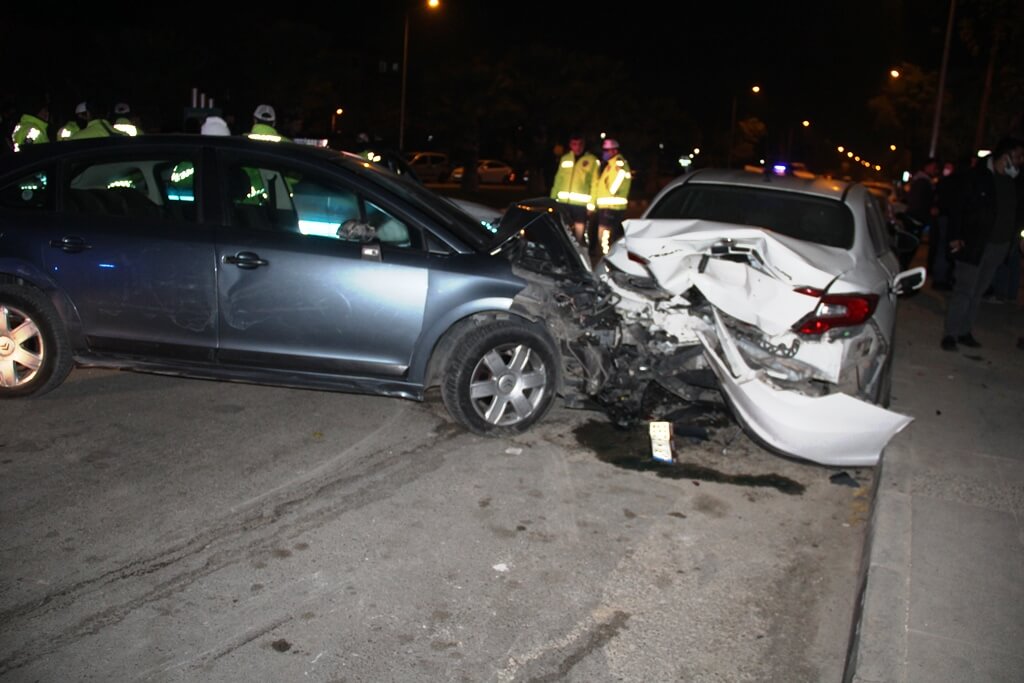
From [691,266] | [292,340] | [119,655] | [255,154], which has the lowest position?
[119,655]

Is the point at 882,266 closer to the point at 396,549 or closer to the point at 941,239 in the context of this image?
the point at 396,549

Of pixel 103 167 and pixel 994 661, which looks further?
pixel 103 167

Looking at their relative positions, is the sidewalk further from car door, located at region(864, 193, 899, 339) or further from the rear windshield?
the rear windshield

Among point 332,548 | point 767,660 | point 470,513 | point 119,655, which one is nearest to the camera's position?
point 119,655

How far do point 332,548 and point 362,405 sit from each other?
2.28 metres

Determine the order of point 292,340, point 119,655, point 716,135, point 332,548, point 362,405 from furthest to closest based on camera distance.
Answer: point 716,135 → point 362,405 → point 292,340 → point 332,548 → point 119,655

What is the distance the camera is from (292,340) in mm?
6035

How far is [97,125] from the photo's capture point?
37.1 ft

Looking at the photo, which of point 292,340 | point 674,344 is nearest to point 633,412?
point 674,344

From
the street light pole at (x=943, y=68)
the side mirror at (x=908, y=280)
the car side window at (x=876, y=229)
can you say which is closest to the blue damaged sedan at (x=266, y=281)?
the car side window at (x=876, y=229)

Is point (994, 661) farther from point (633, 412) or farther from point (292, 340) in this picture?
point (292, 340)

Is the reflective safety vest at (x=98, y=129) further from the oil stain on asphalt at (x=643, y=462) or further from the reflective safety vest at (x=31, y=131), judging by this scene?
the oil stain on asphalt at (x=643, y=462)

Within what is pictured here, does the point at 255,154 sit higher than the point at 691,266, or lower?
higher

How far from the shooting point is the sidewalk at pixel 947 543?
3.67 metres
